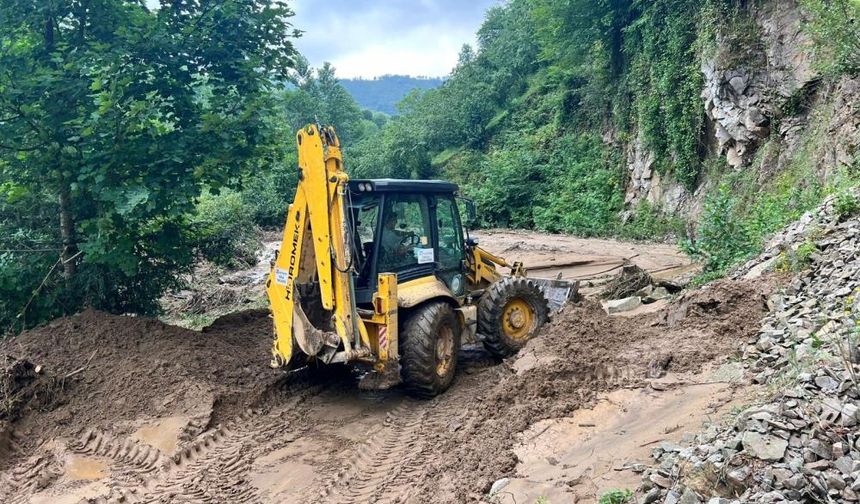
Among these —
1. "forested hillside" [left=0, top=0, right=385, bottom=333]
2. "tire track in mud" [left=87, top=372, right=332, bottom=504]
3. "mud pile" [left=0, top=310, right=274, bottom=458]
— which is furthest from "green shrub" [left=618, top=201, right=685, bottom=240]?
"tire track in mud" [left=87, top=372, right=332, bottom=504]

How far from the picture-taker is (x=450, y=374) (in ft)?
20.9

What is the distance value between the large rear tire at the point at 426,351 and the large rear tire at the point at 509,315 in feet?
2.91

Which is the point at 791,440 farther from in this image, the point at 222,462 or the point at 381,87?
the point at 381,87

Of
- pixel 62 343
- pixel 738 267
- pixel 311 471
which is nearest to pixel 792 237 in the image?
pixel 738 267

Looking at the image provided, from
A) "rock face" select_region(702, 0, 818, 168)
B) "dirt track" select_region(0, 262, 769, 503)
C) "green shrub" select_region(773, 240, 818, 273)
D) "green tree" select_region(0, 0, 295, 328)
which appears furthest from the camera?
"rock face" select_region(702, 0, 818, 168)

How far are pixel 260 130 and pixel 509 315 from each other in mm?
3717

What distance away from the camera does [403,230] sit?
21.2ft

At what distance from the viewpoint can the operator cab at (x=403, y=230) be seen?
613 cm

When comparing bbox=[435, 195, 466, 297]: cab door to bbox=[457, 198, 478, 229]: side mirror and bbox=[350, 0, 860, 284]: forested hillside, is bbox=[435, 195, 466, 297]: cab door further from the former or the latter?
bbox=[350, 0, 860, 284]: forested hillside

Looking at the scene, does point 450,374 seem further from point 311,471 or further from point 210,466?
point 210,466

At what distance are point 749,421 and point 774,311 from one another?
2738 mm

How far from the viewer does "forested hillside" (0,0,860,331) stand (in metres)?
6.62

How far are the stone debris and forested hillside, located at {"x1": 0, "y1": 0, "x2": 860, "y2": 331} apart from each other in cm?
406

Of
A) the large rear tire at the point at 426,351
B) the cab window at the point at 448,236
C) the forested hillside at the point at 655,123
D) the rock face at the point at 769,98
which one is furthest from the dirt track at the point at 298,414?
the rock face at the point at 769,98
